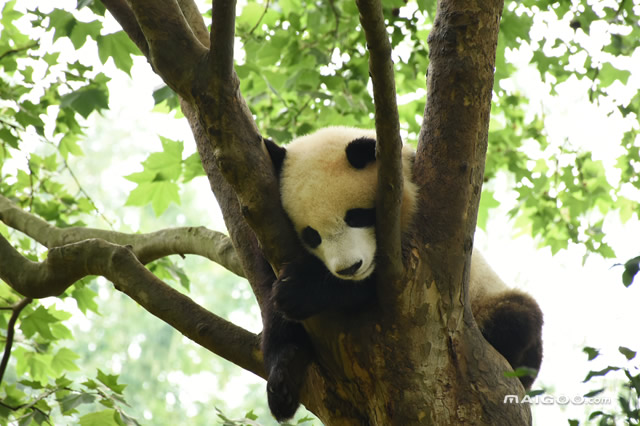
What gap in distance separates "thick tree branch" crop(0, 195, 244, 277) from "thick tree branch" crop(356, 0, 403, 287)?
117cm

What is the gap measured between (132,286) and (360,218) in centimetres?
101

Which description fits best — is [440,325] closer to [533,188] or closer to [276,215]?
[276,215]

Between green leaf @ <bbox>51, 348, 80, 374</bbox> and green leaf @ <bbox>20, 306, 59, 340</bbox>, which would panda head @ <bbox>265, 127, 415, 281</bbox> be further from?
green leaf @ <bbox>51, 348, 80, 374</bbox>

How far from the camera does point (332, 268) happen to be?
2488mm

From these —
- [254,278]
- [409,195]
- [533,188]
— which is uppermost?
[533,188]

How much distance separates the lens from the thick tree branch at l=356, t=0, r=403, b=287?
180 cm

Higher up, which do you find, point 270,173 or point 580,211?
point 580,211

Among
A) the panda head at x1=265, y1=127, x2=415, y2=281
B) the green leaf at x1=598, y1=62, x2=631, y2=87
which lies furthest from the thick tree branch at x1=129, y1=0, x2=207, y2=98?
the green leaf at x1=598, y1=62, x2=631, y2=87

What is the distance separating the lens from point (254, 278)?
2.69 m

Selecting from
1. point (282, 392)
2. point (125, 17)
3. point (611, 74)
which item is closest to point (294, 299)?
point (282, 392)

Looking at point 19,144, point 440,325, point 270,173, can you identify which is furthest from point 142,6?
point 19,144

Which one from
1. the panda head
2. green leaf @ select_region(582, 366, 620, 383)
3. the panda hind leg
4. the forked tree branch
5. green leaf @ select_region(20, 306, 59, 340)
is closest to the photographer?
green leaf @ select_region(582, 366, 620, 383)

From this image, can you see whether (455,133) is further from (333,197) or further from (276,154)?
(276,154)

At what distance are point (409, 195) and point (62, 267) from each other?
158 cm
